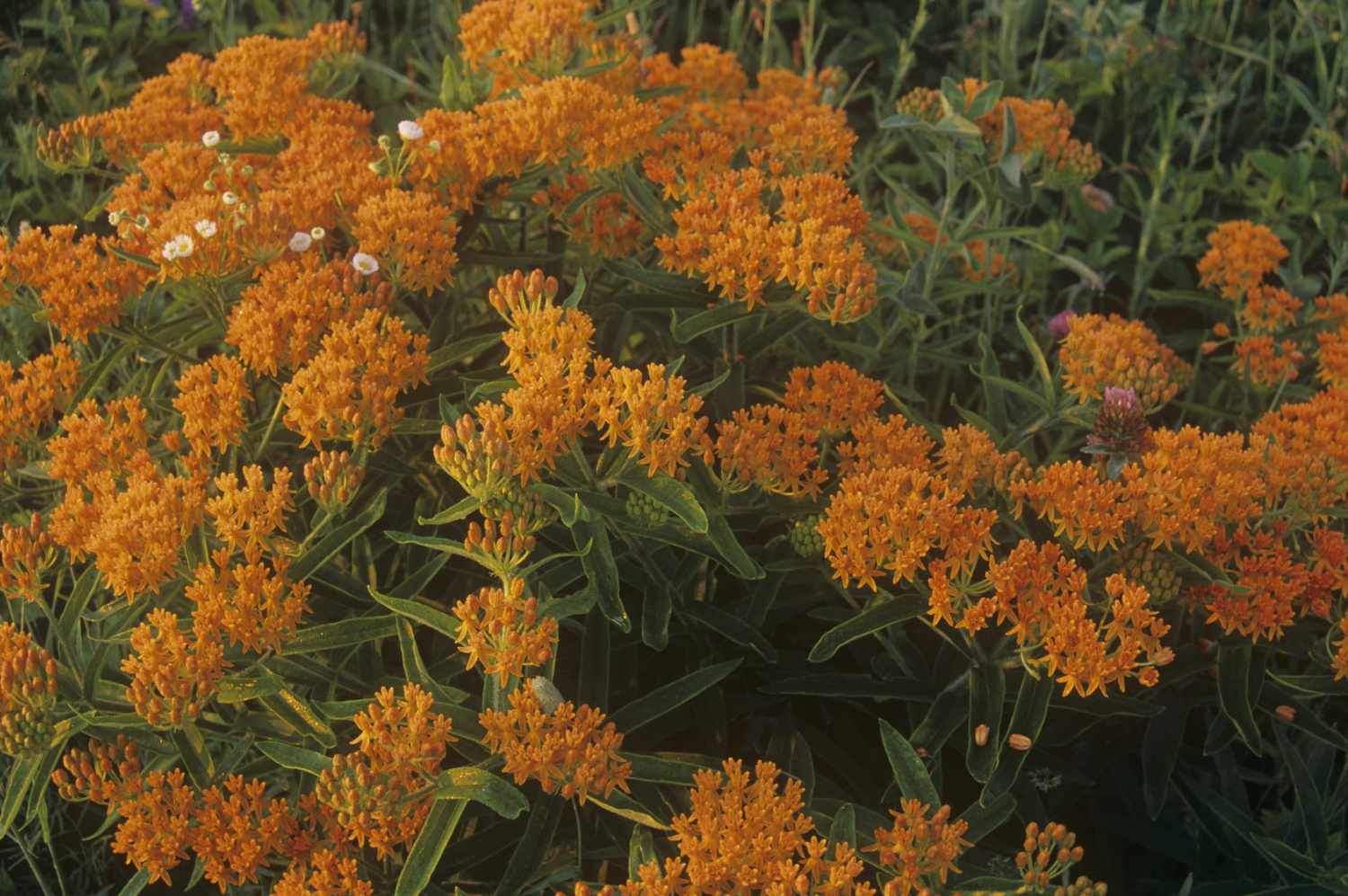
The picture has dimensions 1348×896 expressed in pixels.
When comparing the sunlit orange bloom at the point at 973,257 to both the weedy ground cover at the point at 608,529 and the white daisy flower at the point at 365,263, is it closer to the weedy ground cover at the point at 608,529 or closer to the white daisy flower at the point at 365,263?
the weedy ground cover at the point at 608,529

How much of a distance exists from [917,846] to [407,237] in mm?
1440

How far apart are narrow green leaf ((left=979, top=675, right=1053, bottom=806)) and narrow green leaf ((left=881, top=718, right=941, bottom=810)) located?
166 millimetres

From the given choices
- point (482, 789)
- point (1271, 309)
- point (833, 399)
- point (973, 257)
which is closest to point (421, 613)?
point (482, 789)

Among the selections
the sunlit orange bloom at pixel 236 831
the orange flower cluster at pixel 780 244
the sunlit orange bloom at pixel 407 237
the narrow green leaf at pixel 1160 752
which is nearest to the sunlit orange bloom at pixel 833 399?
the orange flower cluster at pixel 780 244

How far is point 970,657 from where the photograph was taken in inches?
90.9

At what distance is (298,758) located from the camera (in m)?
2.02

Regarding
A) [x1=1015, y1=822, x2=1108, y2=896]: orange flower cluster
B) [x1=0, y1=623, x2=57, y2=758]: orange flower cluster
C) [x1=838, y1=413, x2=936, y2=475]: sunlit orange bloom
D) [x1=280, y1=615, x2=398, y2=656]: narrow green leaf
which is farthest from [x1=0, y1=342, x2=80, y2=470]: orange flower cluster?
[x1=1015, y1=822, x2=1108, y2=896]: orange flower cluster

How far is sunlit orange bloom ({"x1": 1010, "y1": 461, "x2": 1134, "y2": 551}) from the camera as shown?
7.17 ft

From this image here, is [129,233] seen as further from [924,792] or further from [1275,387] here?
[1275,387]

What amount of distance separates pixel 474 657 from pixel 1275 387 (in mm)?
2221

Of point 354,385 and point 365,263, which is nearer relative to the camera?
point 354,385

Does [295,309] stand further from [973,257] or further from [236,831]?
[973,257]

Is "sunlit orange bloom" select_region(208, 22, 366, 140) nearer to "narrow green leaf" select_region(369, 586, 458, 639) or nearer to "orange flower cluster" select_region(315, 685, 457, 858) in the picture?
"narrow green leaf" select_region(369, 586, 458, 639)

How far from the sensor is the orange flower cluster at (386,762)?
1.87 m
